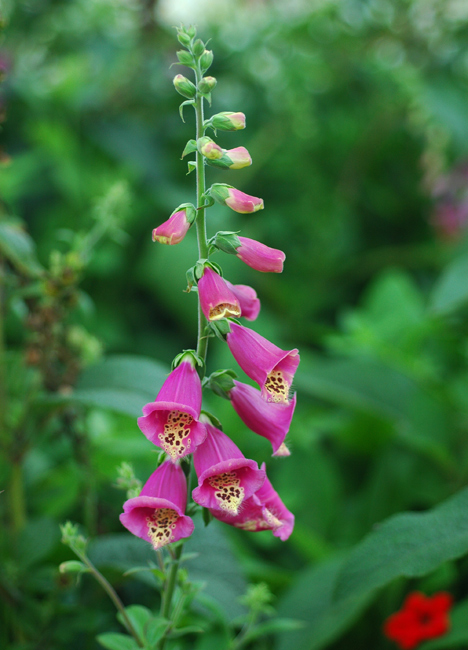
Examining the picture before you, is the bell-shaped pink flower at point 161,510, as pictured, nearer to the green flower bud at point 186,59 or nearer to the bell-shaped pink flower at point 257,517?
the bell-shaped pink flower at point 257,517

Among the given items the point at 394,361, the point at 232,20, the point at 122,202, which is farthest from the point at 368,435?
the point at 232,20

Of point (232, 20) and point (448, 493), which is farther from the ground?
point (232, 20)

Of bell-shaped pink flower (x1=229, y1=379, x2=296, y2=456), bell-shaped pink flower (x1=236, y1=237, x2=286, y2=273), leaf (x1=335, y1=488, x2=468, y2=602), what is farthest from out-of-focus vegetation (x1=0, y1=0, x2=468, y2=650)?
bell-shaped pink flower (x1=236, y1=237, x2=286, y2=273)

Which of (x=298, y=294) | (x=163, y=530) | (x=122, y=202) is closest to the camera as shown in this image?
(x=163, y=530)

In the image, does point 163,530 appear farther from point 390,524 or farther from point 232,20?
point 232,20

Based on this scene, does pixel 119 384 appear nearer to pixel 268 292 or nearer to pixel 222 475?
pixel 222 475

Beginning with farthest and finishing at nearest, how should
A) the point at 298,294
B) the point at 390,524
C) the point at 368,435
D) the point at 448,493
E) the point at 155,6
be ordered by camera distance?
the point at 155,6 → the point at 298,294 → the point at 368,435 → the point at 448,493 → the point at 390,524

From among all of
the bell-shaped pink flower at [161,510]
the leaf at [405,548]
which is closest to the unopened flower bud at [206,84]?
the bell-shaped pink flower at [161,510]

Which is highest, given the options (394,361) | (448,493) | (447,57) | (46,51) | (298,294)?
(447,57)
